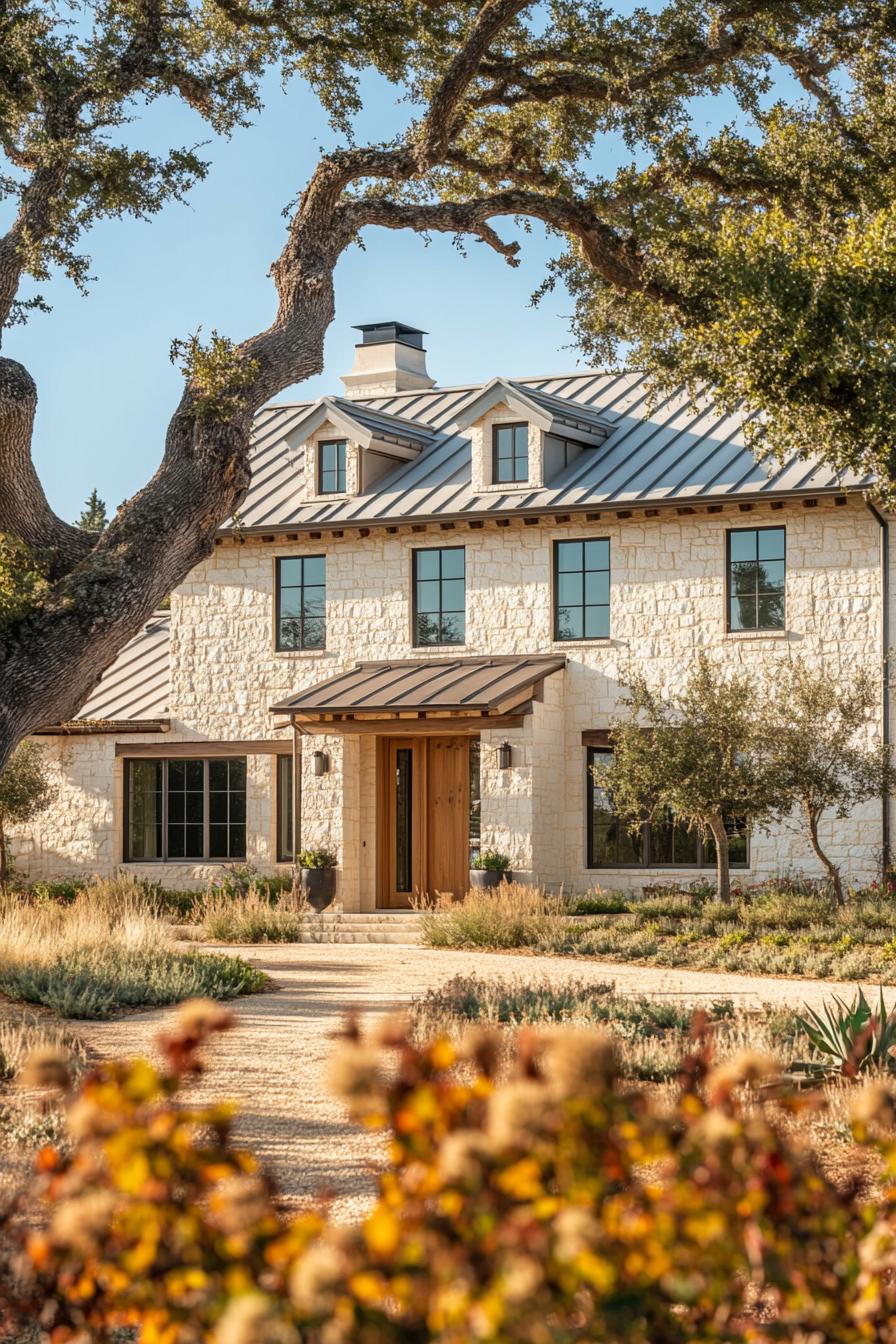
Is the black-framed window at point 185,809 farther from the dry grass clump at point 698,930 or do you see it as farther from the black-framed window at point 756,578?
the black-framed window at point 756,578

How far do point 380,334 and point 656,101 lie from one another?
759 inches

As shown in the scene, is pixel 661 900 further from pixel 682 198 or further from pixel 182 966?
pixel 682 198

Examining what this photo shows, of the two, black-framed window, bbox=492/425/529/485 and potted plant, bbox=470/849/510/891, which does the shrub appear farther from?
black-framed window, bbox=492/425/529/485

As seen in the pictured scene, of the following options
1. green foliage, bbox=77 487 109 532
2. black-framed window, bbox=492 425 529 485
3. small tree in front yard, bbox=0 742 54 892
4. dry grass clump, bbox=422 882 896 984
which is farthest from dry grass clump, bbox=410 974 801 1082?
green foliage, bbox=77 487 109 532

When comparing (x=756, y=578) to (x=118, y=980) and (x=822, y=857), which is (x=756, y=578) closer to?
(x=822, y=857)

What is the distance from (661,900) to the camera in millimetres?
20422

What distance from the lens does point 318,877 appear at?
23609mm

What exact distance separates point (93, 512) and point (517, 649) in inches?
1704

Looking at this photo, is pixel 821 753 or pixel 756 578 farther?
pixel 756 578

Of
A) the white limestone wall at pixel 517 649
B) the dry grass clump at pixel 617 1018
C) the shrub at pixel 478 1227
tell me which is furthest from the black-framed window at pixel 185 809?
the shrub at pixel 478 1227

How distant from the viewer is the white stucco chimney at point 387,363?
101 ft

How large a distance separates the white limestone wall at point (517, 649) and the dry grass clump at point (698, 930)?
6.85 ft

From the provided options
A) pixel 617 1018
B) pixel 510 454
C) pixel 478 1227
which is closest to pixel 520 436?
pixel 510 454

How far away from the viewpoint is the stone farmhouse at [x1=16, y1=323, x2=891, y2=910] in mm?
22297
